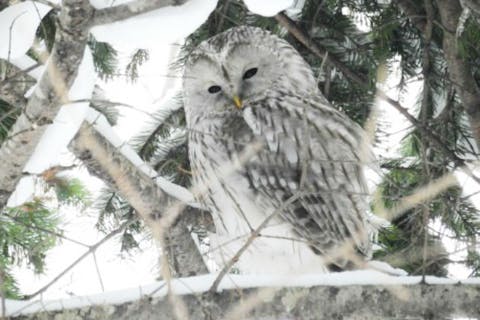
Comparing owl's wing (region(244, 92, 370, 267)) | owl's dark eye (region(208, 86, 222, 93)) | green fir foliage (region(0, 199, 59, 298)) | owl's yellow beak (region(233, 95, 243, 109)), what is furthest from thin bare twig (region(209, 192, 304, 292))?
owl's dark eye (region(208, 86, 222, 93))

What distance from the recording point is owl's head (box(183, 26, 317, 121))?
395 centimetres

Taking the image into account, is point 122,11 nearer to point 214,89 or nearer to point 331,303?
point 331,303

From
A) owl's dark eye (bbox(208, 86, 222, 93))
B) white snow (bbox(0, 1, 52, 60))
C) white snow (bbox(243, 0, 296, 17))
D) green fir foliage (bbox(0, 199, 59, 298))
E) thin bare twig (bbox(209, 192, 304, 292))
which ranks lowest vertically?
thin bare twig (bbox(209, 192, 304, 292))

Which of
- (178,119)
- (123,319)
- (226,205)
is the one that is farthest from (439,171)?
(123,319)

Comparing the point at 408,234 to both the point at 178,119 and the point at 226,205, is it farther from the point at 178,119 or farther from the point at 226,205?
the point at 178,119

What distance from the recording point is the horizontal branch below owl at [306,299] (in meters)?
2.28

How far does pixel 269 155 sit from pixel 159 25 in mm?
1262

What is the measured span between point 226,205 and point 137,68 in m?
0.89

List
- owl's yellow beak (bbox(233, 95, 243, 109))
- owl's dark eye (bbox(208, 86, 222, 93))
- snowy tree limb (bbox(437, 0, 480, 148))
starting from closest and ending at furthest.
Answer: snowy tree limb (bbox(437, 0, 480, 148)) < owl's yellow beak (bbox(233, 95, 243, 109)) < owl's dark eye (bbox(208, 86, 222, 93))

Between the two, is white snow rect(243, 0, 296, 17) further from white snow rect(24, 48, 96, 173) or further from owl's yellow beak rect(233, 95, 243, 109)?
owl's yellow beak rect(233, 95, 243, 109)

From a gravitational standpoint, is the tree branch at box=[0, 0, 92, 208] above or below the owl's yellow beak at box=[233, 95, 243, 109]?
below

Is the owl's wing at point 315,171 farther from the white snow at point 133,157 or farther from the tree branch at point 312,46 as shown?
the white snow at point 133,157

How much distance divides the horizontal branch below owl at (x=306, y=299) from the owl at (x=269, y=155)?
98 cm

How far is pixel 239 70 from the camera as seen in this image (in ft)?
13.4
